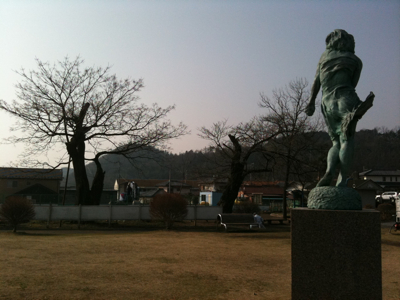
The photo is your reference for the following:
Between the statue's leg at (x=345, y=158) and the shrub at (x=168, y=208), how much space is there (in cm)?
1318

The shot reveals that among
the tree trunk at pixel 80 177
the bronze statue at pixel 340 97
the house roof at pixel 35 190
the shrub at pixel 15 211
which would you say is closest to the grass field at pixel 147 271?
the bronze statue at pixel 340 97

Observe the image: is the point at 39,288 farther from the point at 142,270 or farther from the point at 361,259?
the point at 361,259

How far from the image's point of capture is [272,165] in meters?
23.0

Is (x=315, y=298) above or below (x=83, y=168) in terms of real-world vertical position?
below

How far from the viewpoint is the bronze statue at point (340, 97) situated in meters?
5.53

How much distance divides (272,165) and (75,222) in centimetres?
1289

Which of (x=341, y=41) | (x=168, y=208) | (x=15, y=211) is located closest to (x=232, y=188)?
(x=168, y=208)

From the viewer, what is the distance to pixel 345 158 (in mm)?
5539

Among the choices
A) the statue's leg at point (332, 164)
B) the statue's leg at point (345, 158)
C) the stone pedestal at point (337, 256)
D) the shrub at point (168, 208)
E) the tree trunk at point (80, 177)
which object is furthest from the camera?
the tree trunk at point (80, 177)

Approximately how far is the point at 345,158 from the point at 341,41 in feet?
6.62

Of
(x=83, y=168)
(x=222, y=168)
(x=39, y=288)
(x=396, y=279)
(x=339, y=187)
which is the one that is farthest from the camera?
(x=222, y=168)

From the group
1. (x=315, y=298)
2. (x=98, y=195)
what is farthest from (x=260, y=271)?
(x=98, y=195)

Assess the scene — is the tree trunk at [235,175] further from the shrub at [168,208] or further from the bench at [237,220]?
the shrub at [168,208]

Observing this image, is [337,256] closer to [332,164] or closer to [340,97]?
[332,164]
